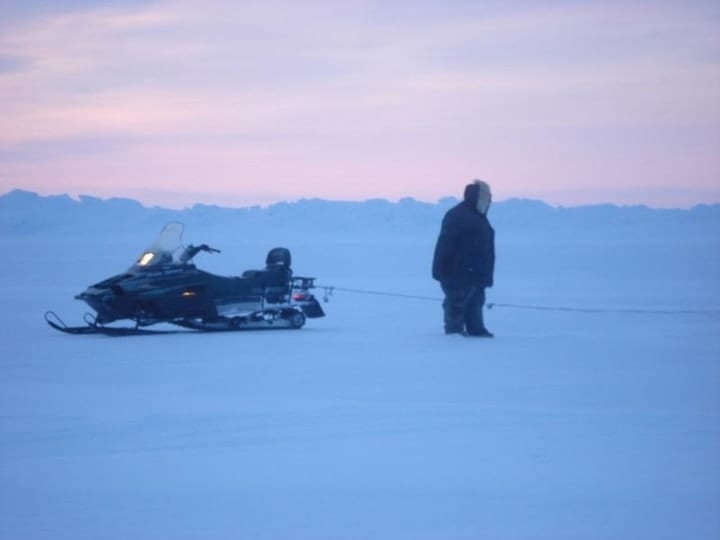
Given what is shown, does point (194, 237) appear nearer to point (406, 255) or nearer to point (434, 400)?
point (406, 255)

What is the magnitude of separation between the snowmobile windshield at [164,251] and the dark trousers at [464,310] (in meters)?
3.68

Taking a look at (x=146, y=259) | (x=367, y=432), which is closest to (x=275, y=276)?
(x=146, y=259)

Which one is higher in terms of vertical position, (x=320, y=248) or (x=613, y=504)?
(x=320, y=248)

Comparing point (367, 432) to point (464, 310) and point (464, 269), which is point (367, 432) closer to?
point (464, 310)

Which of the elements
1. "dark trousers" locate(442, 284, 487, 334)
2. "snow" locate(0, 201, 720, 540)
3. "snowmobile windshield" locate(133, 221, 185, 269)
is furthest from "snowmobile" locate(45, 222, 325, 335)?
"dark trousers" locate(442, 284, 487, 334)

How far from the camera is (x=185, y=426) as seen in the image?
7426mm

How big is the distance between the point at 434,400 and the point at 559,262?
29305mm

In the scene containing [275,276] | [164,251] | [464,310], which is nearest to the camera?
[464,310]

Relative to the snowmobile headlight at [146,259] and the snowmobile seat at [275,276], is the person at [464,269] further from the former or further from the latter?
the snowmobile headlight at [146,259]

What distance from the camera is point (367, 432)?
7.24 metres

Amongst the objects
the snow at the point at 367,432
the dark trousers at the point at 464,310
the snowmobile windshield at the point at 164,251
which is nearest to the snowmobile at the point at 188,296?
the snowmobile windshield at the point at 164,251

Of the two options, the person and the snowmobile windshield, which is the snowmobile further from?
the person

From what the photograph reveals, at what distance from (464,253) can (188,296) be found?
366 centimetres

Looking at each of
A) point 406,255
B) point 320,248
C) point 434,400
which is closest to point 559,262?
point 406,255
